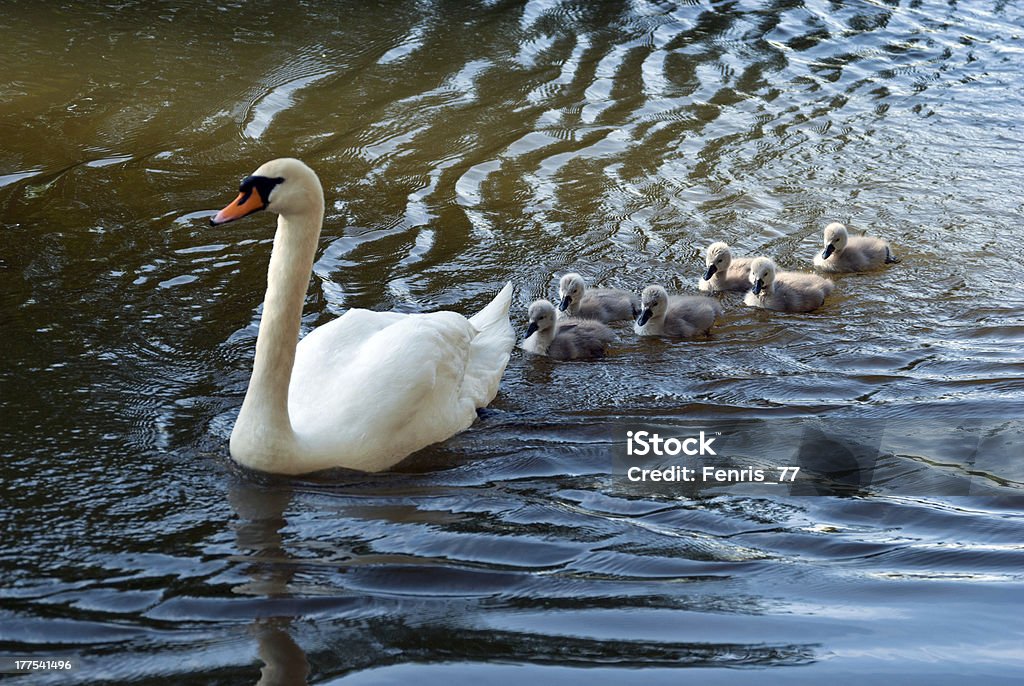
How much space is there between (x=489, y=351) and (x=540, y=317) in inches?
25.1

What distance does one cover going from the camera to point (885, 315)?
765cm

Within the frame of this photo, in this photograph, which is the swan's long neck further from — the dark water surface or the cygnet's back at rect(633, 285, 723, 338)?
the cygnet's back at rect(633, 285, 723, 338)

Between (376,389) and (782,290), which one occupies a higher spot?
(376,389)

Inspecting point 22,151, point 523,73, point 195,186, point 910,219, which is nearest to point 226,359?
point 195,186

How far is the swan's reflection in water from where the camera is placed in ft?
12.1

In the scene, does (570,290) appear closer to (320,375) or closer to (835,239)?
(835,239)

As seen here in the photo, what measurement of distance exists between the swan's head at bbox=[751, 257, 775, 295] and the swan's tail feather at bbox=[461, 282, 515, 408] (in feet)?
6.03

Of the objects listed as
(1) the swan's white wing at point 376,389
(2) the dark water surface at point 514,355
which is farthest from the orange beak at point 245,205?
(2) the dark water surface at point 514,355

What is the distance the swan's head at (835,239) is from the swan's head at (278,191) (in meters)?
4.36

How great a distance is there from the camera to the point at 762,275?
7660 mm

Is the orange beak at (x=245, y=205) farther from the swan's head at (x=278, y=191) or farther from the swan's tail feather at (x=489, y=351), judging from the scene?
the swan's tail feather at (x=489, y=351)

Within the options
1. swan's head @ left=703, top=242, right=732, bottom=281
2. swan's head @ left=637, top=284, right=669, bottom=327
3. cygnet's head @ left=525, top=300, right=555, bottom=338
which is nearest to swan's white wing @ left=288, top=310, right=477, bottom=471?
cygnet's head @ left=525, top=300, right=555, bottom=338

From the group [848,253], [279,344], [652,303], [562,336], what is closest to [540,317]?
[562,336]

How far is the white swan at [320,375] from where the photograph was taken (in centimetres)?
508
